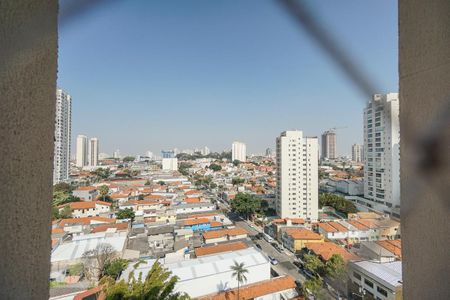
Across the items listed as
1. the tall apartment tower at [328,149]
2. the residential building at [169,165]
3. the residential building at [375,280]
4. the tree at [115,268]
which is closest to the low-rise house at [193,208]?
the tree at [115,268]

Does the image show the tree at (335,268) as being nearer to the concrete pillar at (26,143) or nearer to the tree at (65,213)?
the concrete pillar at (26,143)

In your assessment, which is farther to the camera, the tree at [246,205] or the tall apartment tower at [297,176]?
the tall apartment tower at [297,176]

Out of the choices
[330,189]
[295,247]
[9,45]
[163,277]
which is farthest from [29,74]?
[330,189]

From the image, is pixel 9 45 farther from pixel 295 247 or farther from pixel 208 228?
pixel 208 228

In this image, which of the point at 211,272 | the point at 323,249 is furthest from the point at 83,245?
the point at 323,249

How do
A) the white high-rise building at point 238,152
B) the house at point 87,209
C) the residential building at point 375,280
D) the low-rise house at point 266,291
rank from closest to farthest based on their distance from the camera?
the residential building at point 375,280 < the low-rise house at point 266,291 < the house at point 87,209 < the white high-rise building at point 238,152

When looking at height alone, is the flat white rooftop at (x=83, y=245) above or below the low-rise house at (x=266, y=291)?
above

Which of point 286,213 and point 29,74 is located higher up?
point 29,74

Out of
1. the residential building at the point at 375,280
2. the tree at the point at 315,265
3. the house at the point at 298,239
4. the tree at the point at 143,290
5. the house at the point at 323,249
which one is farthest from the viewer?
the house at the point at 298,239
